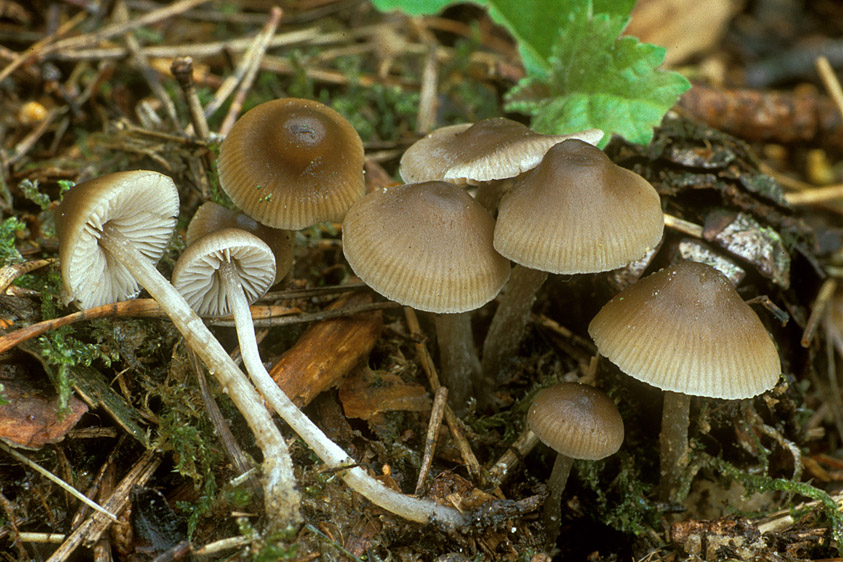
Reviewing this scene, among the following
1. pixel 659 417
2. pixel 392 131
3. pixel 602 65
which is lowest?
pixel 659 417

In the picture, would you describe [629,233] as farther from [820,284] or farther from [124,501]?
[124,501]

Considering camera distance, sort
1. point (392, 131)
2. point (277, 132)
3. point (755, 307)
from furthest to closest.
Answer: point (392, 131), point (755, 307), point (277, 132)

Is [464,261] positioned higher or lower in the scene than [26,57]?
lower

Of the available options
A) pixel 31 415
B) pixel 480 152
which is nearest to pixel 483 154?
pixel 480 152

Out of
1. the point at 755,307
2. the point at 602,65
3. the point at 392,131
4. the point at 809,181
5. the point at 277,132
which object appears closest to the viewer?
the point at 277,132

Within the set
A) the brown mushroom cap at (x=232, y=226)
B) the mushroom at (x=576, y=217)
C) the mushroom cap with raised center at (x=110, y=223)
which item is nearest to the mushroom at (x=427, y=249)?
the mushroom at (x=576, y=217)

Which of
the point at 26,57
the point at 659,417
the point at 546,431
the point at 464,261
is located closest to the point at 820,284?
the point at 659,417

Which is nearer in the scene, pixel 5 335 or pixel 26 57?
pixel 5 335
